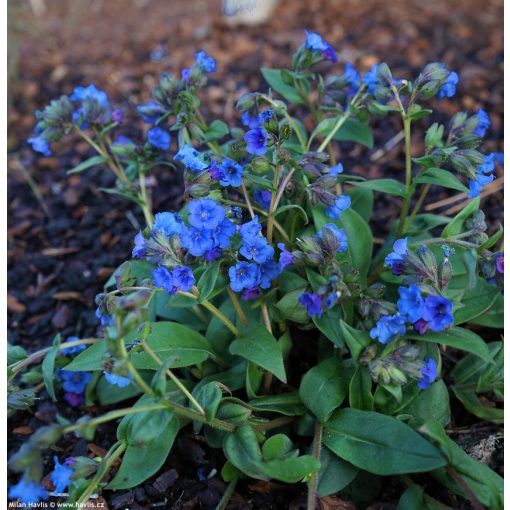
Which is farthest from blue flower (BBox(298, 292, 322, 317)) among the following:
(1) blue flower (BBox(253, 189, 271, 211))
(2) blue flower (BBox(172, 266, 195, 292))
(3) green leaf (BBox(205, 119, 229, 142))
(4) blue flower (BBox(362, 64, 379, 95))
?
(4) blue flower (BBox(362, 64, 379, 95))

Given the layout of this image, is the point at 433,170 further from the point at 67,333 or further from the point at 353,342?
the point at 67,333

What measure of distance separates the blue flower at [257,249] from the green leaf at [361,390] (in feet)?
1.68

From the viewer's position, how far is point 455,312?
245 cm

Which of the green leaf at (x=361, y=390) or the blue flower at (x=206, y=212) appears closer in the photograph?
the blue flower at (x=206, y=212)

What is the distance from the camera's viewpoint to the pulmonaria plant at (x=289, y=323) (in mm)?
2102

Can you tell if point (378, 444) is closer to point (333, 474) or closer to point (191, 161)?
point (333, 474)

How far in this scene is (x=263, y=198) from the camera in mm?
2494

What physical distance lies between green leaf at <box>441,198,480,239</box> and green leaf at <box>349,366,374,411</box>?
58cm

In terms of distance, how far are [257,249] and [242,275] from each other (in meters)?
0.11

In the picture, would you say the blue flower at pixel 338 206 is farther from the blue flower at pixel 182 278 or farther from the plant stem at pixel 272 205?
the blue flower at pixel 182 278

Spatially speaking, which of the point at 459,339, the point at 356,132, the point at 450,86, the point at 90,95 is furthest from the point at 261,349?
the point at 90,95

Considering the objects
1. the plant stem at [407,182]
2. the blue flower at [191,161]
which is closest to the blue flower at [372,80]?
the plant stem at [407,182]

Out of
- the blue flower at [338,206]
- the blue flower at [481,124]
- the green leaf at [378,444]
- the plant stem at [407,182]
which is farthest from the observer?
the blue flower at [481,124]

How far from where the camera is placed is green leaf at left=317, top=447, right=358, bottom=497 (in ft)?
7.45
